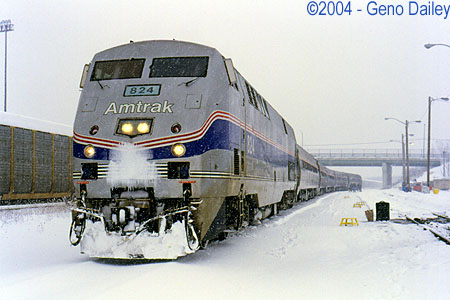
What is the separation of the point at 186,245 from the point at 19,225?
7.00m

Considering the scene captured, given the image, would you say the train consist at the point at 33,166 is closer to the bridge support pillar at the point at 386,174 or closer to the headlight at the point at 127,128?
the headlight at the point at 127,128

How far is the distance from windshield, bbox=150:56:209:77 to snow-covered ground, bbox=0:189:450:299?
3.32 metres

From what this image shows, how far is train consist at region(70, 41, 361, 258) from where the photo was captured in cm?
763

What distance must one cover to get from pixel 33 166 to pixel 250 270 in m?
12.0

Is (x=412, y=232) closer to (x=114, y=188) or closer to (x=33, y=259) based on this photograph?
(x=114, y=188)

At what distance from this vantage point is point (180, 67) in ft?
28.5

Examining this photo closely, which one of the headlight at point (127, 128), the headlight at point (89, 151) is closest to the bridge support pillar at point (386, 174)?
the headlight at point (127, 128)

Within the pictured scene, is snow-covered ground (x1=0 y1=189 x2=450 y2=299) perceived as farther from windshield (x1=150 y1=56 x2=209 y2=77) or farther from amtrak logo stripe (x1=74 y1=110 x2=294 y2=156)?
windshield (x1=150 y1=56 x2=209 y2=77)

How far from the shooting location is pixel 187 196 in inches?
303

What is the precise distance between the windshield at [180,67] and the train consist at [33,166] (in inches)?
366

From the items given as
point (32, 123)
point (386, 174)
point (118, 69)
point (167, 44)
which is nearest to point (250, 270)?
point (118, 69)

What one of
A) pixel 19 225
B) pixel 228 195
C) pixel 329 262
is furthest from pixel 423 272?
pixel 19 225

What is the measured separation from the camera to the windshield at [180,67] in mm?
8570

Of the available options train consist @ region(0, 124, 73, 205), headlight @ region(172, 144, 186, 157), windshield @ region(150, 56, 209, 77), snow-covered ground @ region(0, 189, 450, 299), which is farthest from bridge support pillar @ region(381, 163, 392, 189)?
headlight @ region(172, 144, 186, 157)
